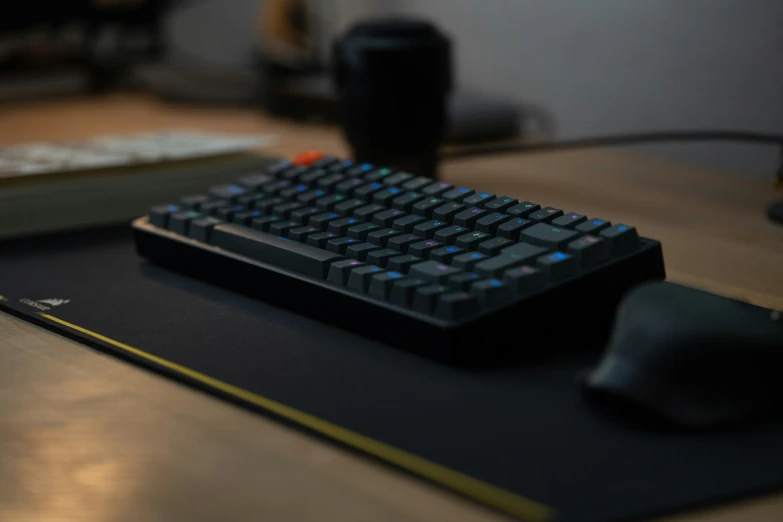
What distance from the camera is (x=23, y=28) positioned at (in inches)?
54.6

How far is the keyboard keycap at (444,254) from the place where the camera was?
0.53 m

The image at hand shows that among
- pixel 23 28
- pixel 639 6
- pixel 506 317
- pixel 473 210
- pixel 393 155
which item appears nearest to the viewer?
pixel 506 317

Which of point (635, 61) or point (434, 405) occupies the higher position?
point (635, 61)

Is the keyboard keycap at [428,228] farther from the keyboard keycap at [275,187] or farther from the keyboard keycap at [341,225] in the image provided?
the keyboard keycap at [275,187]

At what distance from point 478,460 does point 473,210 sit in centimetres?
23

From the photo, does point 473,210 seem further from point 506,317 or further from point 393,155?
point 393,155

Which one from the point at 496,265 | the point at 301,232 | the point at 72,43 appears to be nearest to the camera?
the point at 496,265

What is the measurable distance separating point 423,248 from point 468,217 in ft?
0.16

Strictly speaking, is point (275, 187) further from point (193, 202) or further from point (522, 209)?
point (522, 209)

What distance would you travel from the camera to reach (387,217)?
1.98 feet

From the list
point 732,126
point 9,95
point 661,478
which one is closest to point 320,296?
point 661,478

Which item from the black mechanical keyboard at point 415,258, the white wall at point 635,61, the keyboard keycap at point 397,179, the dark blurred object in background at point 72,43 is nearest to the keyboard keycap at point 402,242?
the black mechanical keyboard at point 415,258

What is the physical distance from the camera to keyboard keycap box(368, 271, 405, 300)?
0.52m

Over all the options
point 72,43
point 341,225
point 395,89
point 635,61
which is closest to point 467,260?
point 341,225
